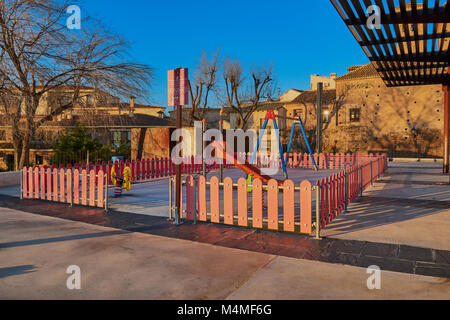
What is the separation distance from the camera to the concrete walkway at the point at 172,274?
11.4 ft

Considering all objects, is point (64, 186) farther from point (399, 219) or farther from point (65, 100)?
point (399, 219)

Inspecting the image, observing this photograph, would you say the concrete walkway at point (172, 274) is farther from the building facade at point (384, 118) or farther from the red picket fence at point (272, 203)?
the building facade at point (384, 118)

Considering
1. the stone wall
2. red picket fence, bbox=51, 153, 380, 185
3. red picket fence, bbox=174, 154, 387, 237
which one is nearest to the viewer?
red picket fence, bbox=174, 154, 387, 237

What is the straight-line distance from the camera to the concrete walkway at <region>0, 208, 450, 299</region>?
3.49m

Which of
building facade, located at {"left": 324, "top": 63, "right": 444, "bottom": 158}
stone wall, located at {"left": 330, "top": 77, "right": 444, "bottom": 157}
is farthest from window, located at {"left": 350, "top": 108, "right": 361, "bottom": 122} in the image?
stone wall, located at {"left": 330, "top": 77, "right": 444, "bottom": 157}

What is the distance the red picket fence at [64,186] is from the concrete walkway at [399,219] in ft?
18.3

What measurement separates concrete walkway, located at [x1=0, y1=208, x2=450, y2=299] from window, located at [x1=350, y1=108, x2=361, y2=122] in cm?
3124

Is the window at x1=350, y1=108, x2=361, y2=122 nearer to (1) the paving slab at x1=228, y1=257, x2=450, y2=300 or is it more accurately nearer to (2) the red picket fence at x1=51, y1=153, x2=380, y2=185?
(2) the red picket fence at x1=51, y1=153, x2=380, y2=185

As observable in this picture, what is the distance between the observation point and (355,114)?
33250mm

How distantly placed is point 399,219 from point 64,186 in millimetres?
8318

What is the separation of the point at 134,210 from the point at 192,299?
197 inches

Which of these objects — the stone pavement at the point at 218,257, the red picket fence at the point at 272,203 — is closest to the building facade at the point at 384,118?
the stone pavement at the point at 218,257

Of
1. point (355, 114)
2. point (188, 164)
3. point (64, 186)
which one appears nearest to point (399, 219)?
point (64, 186)
